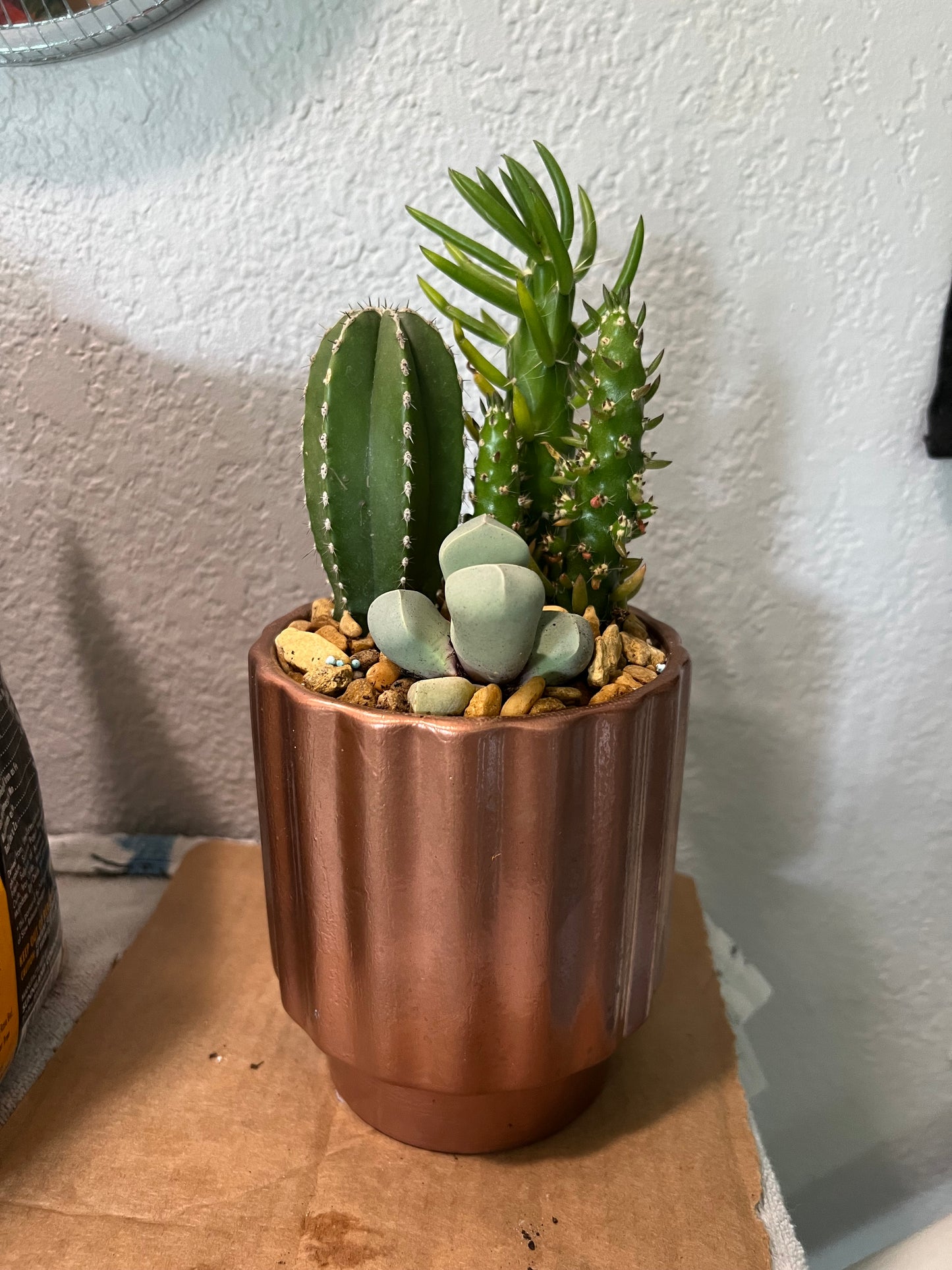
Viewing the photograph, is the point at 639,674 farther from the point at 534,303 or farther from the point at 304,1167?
the point at 304,1167

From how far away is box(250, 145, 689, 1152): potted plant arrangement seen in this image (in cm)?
40

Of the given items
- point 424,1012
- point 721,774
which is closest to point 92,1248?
point 424,1012

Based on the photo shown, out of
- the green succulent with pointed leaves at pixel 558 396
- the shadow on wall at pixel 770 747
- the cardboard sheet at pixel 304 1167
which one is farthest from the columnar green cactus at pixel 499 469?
the cardboard sheet at pixel 304 1167

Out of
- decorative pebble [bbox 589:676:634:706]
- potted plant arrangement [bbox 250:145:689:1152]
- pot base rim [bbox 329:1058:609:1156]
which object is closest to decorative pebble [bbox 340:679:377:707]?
potted plant arrangement [bbox 250:145:689:1152]

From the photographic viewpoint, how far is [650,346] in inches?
25.9

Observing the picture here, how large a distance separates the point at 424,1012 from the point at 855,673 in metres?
0.49

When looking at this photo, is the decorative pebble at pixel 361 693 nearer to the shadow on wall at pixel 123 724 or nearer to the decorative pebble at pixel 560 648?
the decorative pebble at pixel 560 648

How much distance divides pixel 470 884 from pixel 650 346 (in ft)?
1.49

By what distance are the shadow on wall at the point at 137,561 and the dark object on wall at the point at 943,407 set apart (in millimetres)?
503

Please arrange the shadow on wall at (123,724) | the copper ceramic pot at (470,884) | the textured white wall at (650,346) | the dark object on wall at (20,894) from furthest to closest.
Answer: the shadow on wall at (123,724) → the textured white wall at (650,346) → the dark object on wall at (20,894) → the copper ceramic pot at (470,884)

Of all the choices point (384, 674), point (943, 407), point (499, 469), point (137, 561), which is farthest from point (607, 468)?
point (137, 561)

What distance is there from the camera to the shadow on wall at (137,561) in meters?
0.68

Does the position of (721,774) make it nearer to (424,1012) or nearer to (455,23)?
(424,1012)

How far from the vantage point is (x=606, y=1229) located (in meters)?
0.44
